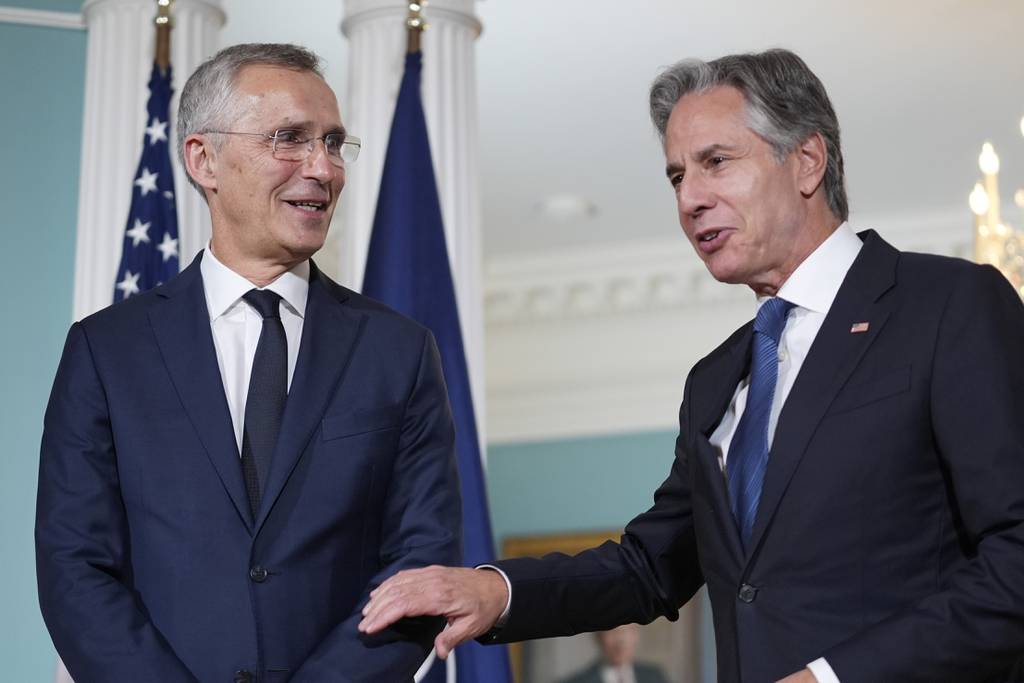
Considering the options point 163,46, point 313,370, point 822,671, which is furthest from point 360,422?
point 163,46

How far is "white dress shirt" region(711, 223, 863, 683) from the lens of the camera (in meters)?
2.46

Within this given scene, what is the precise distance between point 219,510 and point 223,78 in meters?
0.76

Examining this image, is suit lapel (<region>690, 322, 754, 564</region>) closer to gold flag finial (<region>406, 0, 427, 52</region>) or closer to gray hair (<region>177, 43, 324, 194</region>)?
gray hair (<region>177, 43, 324, 194</region>)

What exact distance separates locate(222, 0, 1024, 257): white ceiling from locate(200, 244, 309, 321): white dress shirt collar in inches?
152

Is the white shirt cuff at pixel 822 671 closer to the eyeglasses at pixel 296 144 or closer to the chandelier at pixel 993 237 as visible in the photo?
the eyeglasses at pixel 296 144

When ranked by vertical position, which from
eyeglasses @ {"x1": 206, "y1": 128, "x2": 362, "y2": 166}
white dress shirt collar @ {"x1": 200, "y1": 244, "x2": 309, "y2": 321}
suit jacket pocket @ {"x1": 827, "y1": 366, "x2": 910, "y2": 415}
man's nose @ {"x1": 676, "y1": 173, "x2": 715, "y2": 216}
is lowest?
suit jacket pocket @ {"x1": 827, "y1": 366, "x2": 910, "y2": 415}

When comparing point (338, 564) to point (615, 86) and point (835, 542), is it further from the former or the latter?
point (615, 86)

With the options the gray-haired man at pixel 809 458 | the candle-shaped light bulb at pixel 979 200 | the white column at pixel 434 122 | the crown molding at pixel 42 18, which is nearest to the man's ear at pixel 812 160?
the gray-haired man at pixel 809 458

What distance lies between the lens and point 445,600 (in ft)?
7.96

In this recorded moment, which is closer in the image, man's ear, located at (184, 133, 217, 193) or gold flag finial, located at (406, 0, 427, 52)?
man's ear, located at (184, 133, 217, 193)

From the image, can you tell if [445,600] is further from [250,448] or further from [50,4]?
[50,4]

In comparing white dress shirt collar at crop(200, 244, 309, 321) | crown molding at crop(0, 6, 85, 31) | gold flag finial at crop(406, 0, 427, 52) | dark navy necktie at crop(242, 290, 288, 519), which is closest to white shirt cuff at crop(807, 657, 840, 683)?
dark navy necktie at crop(242, 290, 288, 519)

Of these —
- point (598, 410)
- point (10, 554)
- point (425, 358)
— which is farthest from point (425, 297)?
point (598, 410)

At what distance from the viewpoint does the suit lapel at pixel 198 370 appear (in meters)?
2.44
